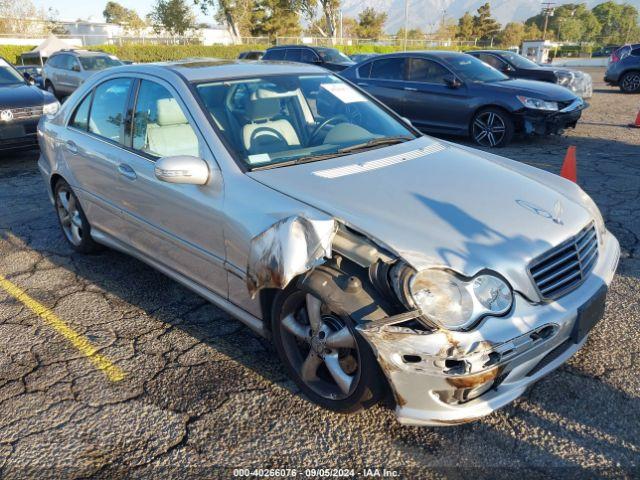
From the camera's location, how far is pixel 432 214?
2.53 metres

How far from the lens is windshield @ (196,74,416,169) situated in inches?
123

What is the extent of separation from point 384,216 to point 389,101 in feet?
24.9

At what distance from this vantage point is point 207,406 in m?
2.76

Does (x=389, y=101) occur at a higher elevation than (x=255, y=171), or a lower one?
lower

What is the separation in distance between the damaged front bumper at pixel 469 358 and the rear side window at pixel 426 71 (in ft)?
24.5

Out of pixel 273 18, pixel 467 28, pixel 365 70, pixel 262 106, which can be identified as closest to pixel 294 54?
pixel 365 70

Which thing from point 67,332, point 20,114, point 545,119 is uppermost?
point 20,114

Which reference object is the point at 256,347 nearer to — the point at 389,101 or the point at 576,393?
the point at 576,393

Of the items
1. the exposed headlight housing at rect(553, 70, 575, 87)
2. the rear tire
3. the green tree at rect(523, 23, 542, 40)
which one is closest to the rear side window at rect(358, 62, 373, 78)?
the exposed headlight housing at rect(553, 70, 575, 87)

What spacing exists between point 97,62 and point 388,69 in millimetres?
10219

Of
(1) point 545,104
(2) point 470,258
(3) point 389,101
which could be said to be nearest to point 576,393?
(2) point 470,258

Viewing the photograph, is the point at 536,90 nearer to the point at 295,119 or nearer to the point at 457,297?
the point at 295,119

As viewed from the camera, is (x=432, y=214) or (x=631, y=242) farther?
(x=631, y=242)

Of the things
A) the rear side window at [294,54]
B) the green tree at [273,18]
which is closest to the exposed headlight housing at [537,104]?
the rear side window at [294,54]
